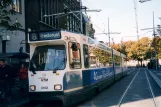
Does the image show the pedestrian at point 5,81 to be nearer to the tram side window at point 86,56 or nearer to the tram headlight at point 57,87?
the tram headlight at point 57,87

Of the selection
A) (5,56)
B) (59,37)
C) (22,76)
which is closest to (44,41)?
(59,37)

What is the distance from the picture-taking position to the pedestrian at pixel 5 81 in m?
11.8

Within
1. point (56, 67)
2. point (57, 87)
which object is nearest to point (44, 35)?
point (56, 67)

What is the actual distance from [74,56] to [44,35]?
145cm

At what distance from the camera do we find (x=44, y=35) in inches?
456

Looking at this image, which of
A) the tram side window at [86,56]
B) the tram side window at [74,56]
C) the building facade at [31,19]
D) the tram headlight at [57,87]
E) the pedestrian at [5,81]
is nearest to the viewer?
the tram headlight at [57,87]

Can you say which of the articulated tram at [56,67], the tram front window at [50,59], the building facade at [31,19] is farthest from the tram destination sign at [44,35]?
the building facade at [31,19]

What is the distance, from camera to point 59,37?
445 inches

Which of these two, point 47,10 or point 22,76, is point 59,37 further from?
point 47,10

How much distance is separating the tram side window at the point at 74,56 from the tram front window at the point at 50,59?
0.35m

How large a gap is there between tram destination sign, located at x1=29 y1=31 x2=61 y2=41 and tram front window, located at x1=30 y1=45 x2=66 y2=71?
374 mm

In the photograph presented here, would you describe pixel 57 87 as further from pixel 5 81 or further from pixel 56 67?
pixel 5 81

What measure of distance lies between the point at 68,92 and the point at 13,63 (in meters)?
8.10

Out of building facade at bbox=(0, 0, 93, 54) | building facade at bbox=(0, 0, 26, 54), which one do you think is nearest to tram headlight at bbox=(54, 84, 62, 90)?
building facade at bbox=(0, 0, 93, 54)
